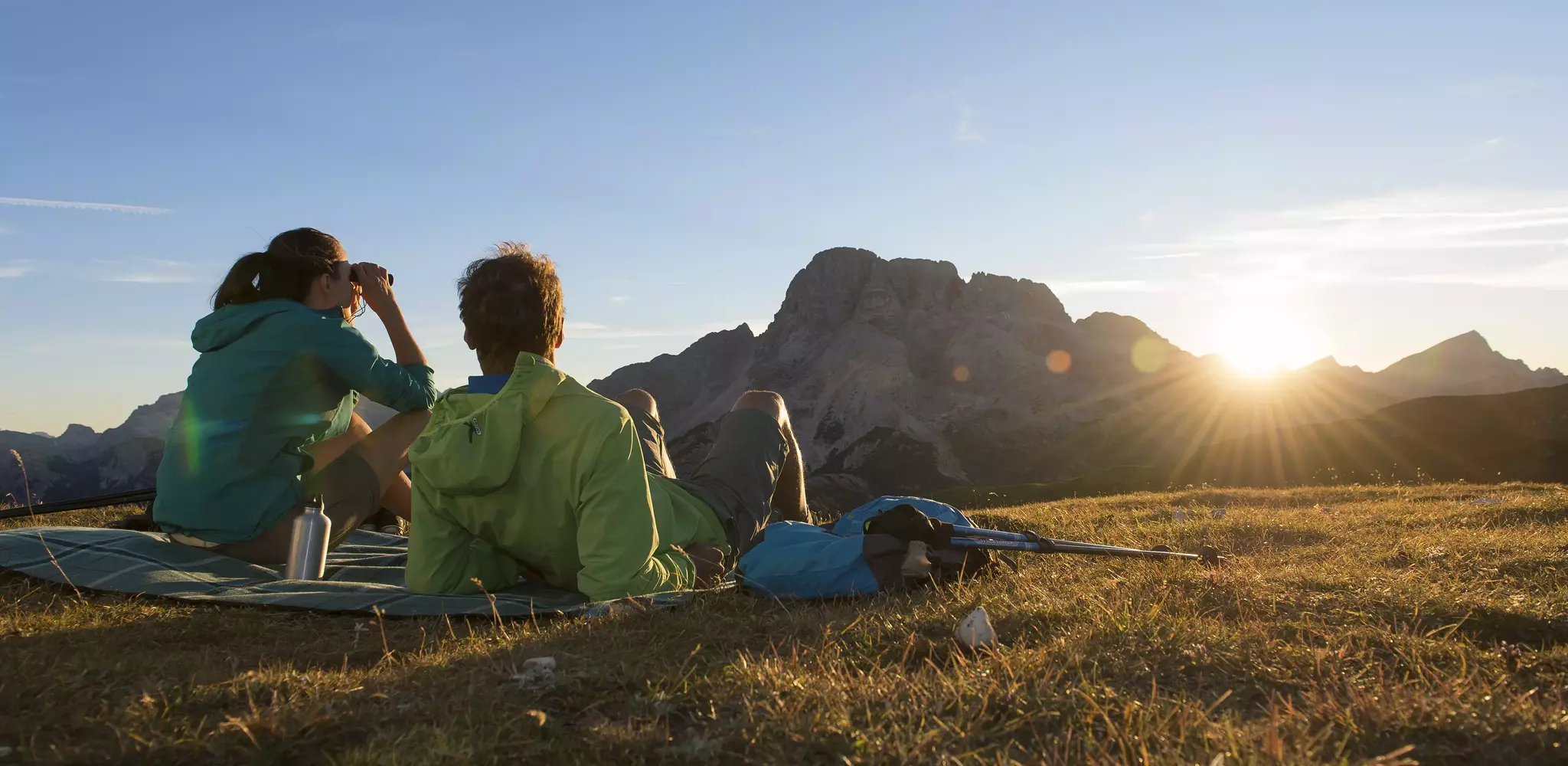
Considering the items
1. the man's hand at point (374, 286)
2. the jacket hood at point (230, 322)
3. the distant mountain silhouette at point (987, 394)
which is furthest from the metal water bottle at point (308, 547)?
the distant mountain silhouette at point (987, 394)

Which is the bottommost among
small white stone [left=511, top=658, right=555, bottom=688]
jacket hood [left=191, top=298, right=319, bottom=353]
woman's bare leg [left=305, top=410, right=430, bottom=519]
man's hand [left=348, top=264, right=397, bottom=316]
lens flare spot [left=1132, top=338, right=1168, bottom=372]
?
small white stone [left=511, top=658, right=555, bottom=688]

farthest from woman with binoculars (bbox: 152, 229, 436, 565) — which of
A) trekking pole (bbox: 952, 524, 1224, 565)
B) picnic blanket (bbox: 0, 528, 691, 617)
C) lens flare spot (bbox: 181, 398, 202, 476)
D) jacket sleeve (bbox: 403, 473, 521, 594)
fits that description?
trekking pole (bbox: 952, 524, 1224, 565)

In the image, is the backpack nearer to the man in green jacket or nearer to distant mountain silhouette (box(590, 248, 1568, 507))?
the man in green jacket

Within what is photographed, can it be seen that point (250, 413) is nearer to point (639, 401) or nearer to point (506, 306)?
point (506, 306)

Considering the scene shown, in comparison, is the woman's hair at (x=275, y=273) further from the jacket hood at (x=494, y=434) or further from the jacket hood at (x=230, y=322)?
the jacket hood at (x=494, y=434)

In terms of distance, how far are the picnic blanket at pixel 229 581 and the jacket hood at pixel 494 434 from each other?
Result: 57 cm

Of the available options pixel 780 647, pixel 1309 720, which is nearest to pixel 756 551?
pixel 780 647

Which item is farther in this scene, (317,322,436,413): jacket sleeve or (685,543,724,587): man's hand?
(317,322,436,413): jacket sleeve

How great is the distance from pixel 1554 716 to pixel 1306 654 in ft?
2.32

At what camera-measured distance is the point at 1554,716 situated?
240cm

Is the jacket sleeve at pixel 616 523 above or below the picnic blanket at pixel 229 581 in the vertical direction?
above

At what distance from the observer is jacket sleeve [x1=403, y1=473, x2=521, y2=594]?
14.2ft

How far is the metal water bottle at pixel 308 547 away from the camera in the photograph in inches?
193

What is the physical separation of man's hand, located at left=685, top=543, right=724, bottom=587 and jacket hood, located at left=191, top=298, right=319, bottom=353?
2.74 metres
